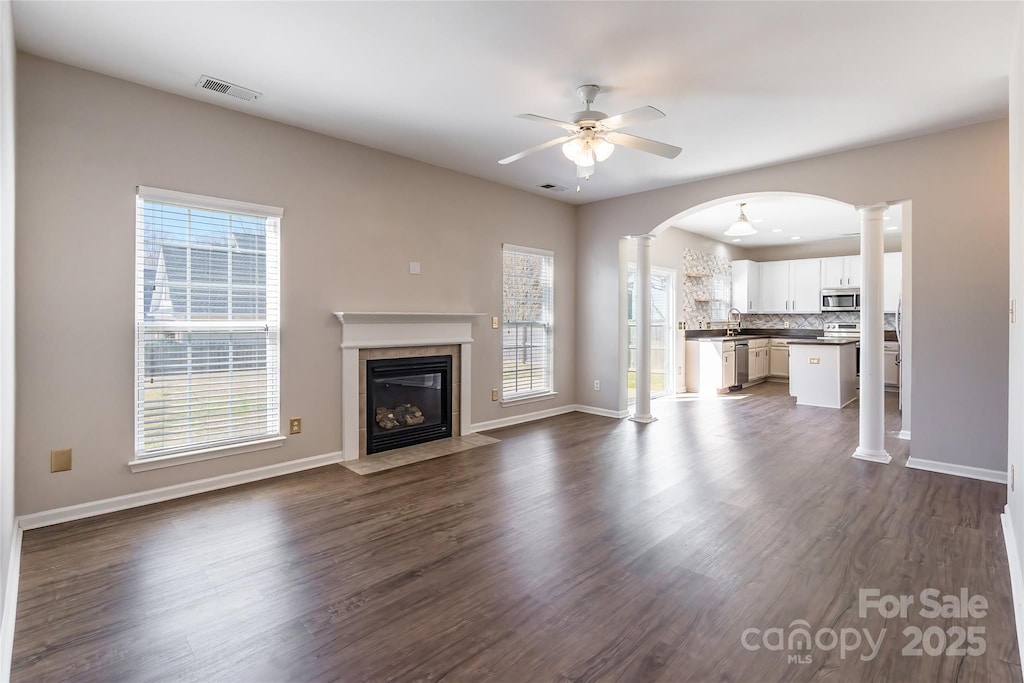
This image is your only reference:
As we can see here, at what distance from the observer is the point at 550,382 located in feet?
20.9

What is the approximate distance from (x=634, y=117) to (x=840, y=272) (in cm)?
813

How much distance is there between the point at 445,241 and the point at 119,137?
2697mm

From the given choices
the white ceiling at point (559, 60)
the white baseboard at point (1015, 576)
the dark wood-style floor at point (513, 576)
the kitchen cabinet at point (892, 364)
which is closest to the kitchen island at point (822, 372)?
the kitchen cabinet at point (892, 364)

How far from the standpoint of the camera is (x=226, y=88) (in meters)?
3.30

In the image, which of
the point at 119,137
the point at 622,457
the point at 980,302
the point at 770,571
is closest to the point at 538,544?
the point at 770,571

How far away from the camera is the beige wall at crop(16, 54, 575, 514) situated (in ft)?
9.50

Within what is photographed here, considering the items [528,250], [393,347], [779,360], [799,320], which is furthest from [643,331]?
[799,320]

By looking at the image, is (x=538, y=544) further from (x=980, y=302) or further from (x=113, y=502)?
(x=980, y=302)

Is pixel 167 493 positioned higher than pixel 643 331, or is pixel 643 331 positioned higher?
pixel 643 331

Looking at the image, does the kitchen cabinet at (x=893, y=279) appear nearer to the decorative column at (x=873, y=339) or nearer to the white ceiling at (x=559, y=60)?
the decorative column at (x=873, y=339)

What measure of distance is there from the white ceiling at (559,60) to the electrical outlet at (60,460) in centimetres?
239

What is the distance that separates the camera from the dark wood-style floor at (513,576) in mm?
1787

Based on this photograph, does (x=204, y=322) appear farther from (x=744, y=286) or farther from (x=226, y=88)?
(x=744, y=286)

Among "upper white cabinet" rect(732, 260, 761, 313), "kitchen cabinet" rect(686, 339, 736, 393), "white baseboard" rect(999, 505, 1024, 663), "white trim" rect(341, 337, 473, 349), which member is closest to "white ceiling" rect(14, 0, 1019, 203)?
"white trim" rect(341, 337, 473, 349)
